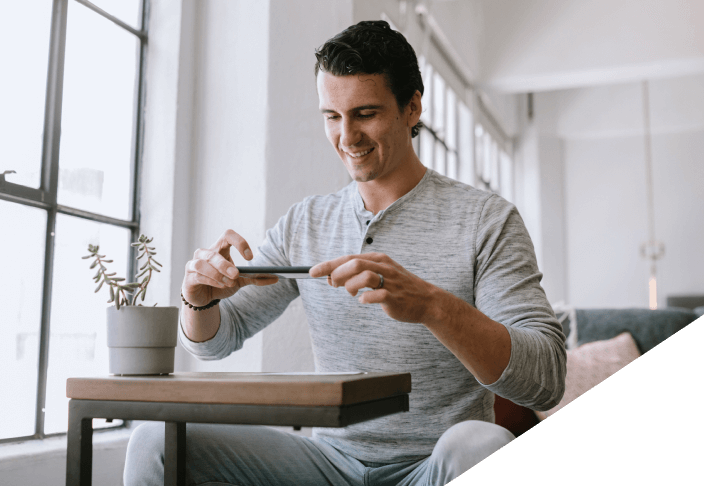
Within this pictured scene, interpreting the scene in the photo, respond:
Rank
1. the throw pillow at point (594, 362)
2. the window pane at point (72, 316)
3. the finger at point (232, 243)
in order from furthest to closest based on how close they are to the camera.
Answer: the throw pillow at point (594, 362)
the window pane at point (72, 316)
the finger at point (232, 243)

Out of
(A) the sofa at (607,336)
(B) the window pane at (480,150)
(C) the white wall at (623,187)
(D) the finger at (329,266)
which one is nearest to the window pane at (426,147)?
(A) the sofa at (607,336)

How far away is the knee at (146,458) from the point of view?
3.34ft

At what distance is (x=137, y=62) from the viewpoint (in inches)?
79.1

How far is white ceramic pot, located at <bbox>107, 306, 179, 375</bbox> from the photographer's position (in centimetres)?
97

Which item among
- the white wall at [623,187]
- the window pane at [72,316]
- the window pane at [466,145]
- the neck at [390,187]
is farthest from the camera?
the white wall at [623,187]

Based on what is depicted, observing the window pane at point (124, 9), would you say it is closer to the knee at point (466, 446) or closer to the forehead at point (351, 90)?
the forehead at point (351, 90)

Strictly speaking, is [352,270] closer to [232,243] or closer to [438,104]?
[232,243]

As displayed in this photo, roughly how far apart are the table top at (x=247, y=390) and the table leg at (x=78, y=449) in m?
0.03

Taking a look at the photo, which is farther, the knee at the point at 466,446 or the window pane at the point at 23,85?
the window pane at the point at 23,85

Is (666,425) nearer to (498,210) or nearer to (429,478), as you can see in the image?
(429,478)

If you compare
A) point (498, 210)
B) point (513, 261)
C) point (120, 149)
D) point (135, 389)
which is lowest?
point (135, 389)

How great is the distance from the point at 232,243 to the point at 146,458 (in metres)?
0.37

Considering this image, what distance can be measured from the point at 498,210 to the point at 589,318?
2369mm

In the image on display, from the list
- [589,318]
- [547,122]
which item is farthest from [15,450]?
[547,122]
